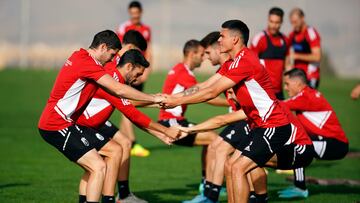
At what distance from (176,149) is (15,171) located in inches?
225

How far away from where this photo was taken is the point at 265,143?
422 inches

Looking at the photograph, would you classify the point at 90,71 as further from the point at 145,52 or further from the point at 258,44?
the point at 145,52

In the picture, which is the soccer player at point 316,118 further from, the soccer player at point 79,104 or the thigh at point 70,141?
the thigh at point 70,141

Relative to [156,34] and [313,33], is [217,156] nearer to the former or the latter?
[313,33]

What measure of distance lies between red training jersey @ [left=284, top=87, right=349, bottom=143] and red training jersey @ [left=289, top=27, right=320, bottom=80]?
4.69m

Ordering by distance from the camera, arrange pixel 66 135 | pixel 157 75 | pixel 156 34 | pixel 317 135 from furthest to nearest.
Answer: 1. pixel 156 34
2. pixel 157 75
3. pixel 317 135
4. pixel 66 135

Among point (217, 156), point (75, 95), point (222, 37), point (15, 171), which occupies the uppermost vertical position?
point (222, 37)

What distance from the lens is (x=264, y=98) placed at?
1075 cm

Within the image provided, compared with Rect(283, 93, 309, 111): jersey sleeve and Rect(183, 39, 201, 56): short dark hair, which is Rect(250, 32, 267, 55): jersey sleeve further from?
Rect(283, 93, 309, 111): jersey sleeve

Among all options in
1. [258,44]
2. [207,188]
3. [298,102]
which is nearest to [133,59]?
[207,188]

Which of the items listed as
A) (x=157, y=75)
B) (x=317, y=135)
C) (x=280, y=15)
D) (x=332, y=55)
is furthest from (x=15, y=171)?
(x=332, y=55)

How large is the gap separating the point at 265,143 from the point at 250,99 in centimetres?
62

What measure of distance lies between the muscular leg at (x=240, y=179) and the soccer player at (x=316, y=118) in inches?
128

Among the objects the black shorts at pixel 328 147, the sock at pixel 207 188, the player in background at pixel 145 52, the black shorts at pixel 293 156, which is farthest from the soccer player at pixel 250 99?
the player in background at pixel 145 52
